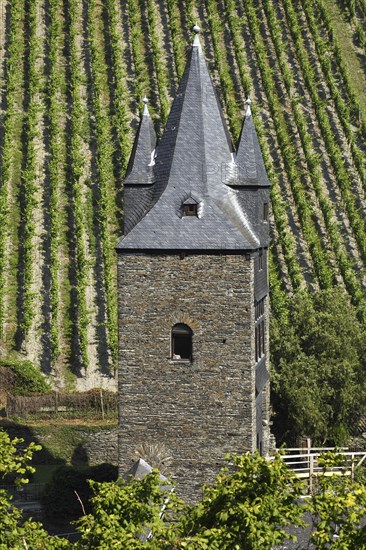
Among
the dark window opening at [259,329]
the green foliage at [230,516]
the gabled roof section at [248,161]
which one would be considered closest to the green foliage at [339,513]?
the green foliage at [230,516]

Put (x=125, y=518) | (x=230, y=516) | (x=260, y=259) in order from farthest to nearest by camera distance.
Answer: (x=260, y=259), (x=125, y=518), (x=230, y=516)

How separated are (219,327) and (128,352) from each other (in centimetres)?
199

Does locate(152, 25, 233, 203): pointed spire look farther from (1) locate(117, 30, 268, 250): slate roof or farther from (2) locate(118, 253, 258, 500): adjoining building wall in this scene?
(2) locate(118, 253, 258, 500): adjoining building wall

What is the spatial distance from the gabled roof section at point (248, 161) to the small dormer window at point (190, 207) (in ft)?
3.26

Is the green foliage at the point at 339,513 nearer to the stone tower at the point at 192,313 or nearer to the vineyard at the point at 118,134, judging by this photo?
the stone tower at the point at 192,313

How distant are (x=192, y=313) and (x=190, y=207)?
7.37 feet

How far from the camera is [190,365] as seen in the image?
918 inches

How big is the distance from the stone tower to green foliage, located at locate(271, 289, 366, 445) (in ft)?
36.9

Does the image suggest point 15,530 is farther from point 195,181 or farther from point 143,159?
point 143,159

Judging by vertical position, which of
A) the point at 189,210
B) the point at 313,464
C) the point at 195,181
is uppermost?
the point at 195,181

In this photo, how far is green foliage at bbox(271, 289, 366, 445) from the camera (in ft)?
115

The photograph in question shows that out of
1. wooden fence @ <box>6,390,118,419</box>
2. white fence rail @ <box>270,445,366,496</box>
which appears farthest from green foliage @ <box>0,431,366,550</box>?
wooden fence @ <box>6,390,118,419</box>

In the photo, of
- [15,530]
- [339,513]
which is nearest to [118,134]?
[15,530]

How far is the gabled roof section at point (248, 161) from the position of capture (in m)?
24.0
